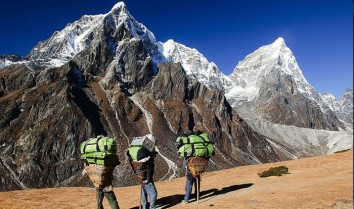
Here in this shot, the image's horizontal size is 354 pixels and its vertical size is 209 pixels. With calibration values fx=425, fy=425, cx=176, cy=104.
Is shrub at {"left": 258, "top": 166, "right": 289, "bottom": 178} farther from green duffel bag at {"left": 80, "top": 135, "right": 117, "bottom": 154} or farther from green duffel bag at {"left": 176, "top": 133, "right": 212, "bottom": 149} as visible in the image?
green duffel bag at {"left": 80, "top": 135, "right": 117, "bottom": 154}

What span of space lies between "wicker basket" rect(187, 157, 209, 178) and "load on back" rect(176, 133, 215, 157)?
0.62ft

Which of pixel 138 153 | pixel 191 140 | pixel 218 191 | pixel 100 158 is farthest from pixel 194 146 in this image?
pixel 100 158

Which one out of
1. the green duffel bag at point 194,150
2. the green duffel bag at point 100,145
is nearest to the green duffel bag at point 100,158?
the green duffel bag at point 100,145

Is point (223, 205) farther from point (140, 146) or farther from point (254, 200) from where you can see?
point (140, 146)

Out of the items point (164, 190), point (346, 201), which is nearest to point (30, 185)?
point (164, 190)

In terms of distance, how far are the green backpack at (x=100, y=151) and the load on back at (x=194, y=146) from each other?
4266 mm

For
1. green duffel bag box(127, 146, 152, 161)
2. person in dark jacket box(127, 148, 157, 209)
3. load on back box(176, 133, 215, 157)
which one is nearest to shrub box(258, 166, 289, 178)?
load on back box(176, 133, 215, 157)

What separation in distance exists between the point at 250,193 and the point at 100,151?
28.5 ft

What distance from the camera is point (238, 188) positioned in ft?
79.9

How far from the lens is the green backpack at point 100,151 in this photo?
1642 cm

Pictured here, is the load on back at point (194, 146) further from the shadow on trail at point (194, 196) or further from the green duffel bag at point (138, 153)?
the green duffel bag at point (138, 153)

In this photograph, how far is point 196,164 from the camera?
65.8 feet

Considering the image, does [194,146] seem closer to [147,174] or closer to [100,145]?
[147,174]

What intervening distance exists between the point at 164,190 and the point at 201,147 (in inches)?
311
